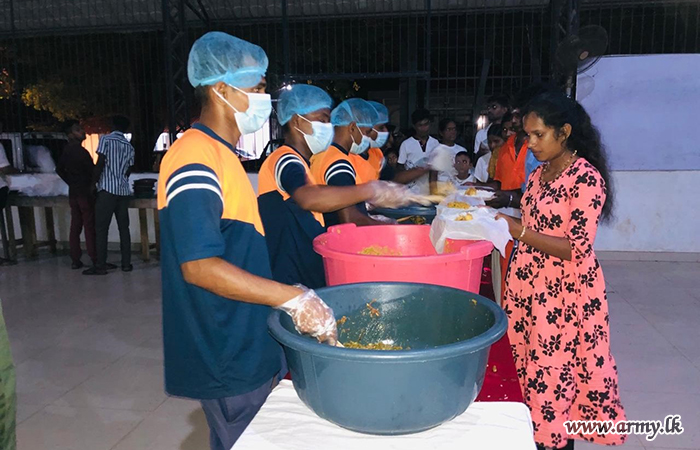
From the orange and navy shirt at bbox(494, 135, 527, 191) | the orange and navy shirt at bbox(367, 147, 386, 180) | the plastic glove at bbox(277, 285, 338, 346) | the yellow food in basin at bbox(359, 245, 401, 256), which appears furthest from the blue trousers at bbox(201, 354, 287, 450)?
the orange and navy shirt at bbox(367, 147, 386, 180)

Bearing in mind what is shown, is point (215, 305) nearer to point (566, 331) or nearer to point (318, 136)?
point (318, 136)

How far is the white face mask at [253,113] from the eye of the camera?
155 cm

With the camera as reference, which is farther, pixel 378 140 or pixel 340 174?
pixel 378 140

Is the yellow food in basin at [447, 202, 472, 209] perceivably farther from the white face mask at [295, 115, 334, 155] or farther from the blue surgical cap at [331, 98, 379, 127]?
the blue surgical cap at [331, 98, 379, 127]

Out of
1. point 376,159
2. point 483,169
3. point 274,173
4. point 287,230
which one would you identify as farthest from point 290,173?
point 483,169

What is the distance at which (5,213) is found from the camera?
23.0 ft

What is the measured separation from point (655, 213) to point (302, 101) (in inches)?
212

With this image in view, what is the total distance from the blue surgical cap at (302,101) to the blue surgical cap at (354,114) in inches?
24.2

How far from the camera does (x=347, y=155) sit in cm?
293

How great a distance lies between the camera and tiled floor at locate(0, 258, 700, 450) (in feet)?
9.37

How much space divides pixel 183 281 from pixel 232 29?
8831 millimetres

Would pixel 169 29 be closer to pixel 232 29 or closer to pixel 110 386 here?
pixel 232 29

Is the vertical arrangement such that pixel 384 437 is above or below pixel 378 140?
below

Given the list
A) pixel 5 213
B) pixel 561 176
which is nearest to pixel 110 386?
pixel 561 176
